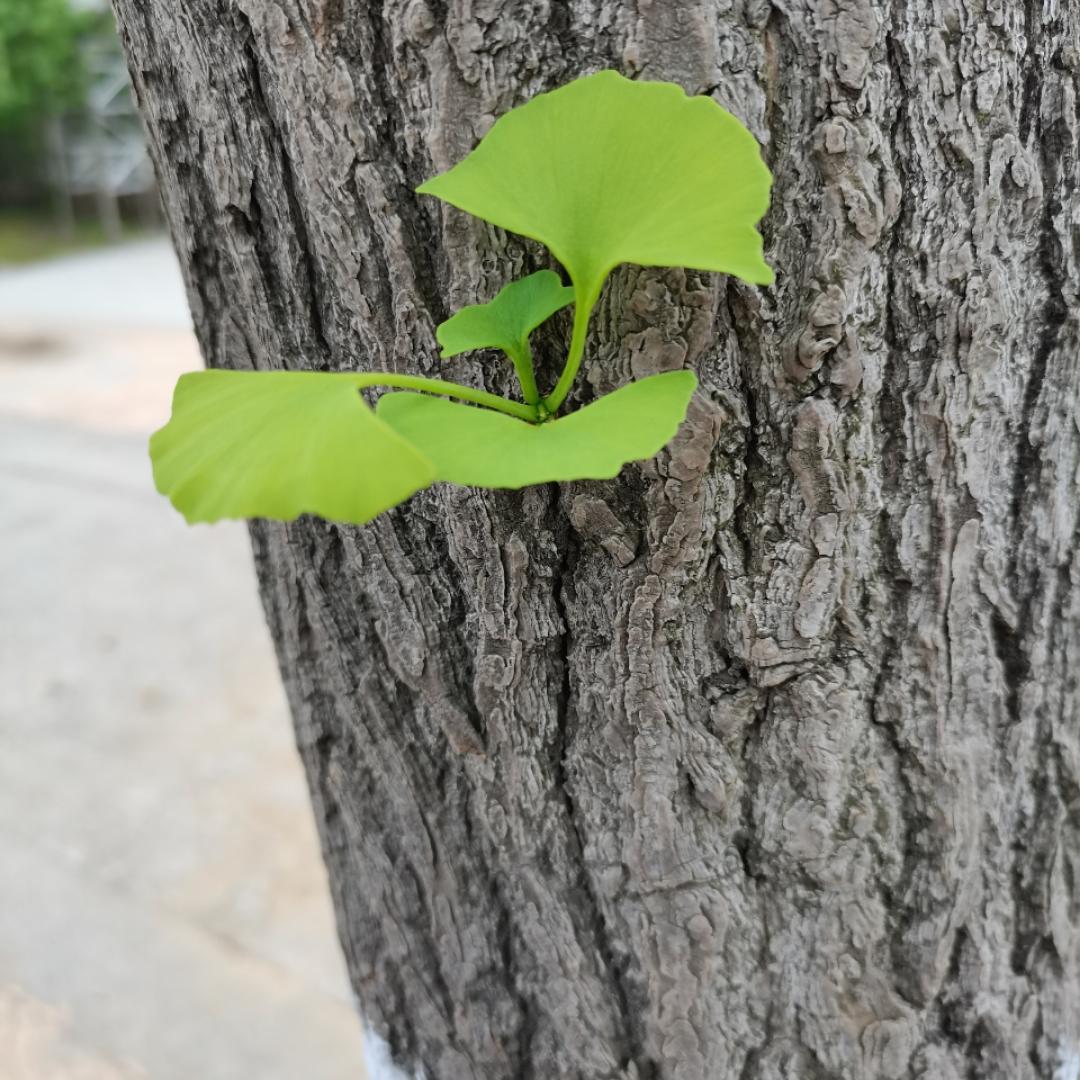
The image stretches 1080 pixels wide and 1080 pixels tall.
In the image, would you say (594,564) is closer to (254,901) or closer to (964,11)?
(964,11)

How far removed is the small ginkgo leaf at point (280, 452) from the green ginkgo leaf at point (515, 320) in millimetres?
59

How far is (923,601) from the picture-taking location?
1.29ft

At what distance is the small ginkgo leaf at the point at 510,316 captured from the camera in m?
0.31

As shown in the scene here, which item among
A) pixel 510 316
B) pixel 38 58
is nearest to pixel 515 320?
pixel 510 316

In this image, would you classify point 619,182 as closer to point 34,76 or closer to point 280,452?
point 280,452

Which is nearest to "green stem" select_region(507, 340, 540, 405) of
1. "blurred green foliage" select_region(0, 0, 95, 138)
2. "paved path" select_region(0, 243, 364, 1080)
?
"paved path" select_region(0, 243, 364, 1080)

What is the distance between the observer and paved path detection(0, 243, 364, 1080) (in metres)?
1.08

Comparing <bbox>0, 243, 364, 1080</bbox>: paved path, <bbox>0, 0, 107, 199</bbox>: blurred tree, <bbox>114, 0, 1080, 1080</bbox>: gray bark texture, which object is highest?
<bbox>0, 0, 107, 199</bbox>: blurred tree

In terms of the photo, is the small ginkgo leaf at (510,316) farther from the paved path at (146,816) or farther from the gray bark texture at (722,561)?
the paved path at (146,816)

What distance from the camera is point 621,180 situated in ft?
0.95

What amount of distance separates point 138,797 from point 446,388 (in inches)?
51.1

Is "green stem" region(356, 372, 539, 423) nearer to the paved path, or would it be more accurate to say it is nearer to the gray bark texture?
the gray bark texture

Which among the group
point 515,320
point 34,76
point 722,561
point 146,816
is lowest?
point 146,816

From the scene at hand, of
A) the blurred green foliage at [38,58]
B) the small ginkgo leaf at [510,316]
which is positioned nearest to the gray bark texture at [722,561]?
the small ginkgo leaf at [510,316]
